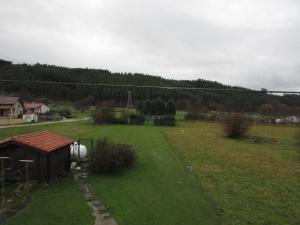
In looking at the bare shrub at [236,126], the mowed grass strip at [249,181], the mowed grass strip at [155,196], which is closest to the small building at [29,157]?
the mowed grass strip at [155,196]

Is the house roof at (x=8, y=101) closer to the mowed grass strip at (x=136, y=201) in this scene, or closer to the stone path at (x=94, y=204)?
the mowed grass strip at (x=136, y=201)

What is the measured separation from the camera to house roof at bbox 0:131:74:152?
17.6 m

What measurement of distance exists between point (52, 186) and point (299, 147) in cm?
2586

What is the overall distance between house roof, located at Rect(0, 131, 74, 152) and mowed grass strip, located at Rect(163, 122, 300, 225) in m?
7.65

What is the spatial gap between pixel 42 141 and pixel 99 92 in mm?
105593

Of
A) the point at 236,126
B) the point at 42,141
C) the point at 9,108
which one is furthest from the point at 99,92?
the point at 42,141

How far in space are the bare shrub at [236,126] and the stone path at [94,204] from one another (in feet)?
92.8

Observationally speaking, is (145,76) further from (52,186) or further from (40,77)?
(52,186)

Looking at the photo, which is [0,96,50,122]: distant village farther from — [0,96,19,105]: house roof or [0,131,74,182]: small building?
[0,131,74,182]: small building

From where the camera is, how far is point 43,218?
12695 millimetres

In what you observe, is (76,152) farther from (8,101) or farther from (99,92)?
(99,92)

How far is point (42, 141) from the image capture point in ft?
62.0

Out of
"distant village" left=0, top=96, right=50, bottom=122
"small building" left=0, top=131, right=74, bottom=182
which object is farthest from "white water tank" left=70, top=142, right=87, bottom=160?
"distant village" left=0, top=96, right=50, bottom=122

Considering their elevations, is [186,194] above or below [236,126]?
below
